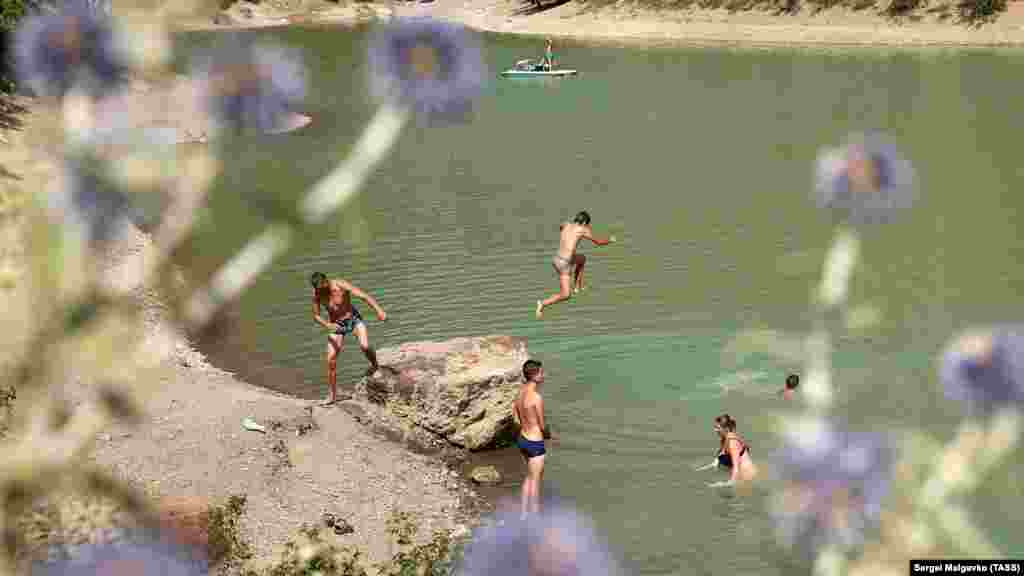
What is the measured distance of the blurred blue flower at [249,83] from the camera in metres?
1.69

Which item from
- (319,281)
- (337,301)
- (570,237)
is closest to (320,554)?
(319,281)

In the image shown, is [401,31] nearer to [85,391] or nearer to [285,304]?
[85,391]

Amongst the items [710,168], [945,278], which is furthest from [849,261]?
[710,168]

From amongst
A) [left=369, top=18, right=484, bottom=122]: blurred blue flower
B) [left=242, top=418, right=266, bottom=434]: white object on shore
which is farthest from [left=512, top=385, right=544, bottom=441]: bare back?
[left=369, top=18, right=484, bottom=122]: blurred blue flower

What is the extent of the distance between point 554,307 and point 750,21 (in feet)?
159

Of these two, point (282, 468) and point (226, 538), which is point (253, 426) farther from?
point (226, 538)

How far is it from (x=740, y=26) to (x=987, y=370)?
212ft

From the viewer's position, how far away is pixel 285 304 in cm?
2089

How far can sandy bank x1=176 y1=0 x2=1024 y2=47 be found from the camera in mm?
57188

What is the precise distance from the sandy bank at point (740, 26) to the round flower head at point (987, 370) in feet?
166

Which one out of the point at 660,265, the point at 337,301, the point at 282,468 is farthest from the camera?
the point at 660,265

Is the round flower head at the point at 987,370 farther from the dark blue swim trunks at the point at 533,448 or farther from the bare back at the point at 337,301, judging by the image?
the bare back at the point at 337,301

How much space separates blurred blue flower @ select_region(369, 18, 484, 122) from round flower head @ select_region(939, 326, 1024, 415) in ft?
2.88

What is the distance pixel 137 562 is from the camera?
4.49 feet
